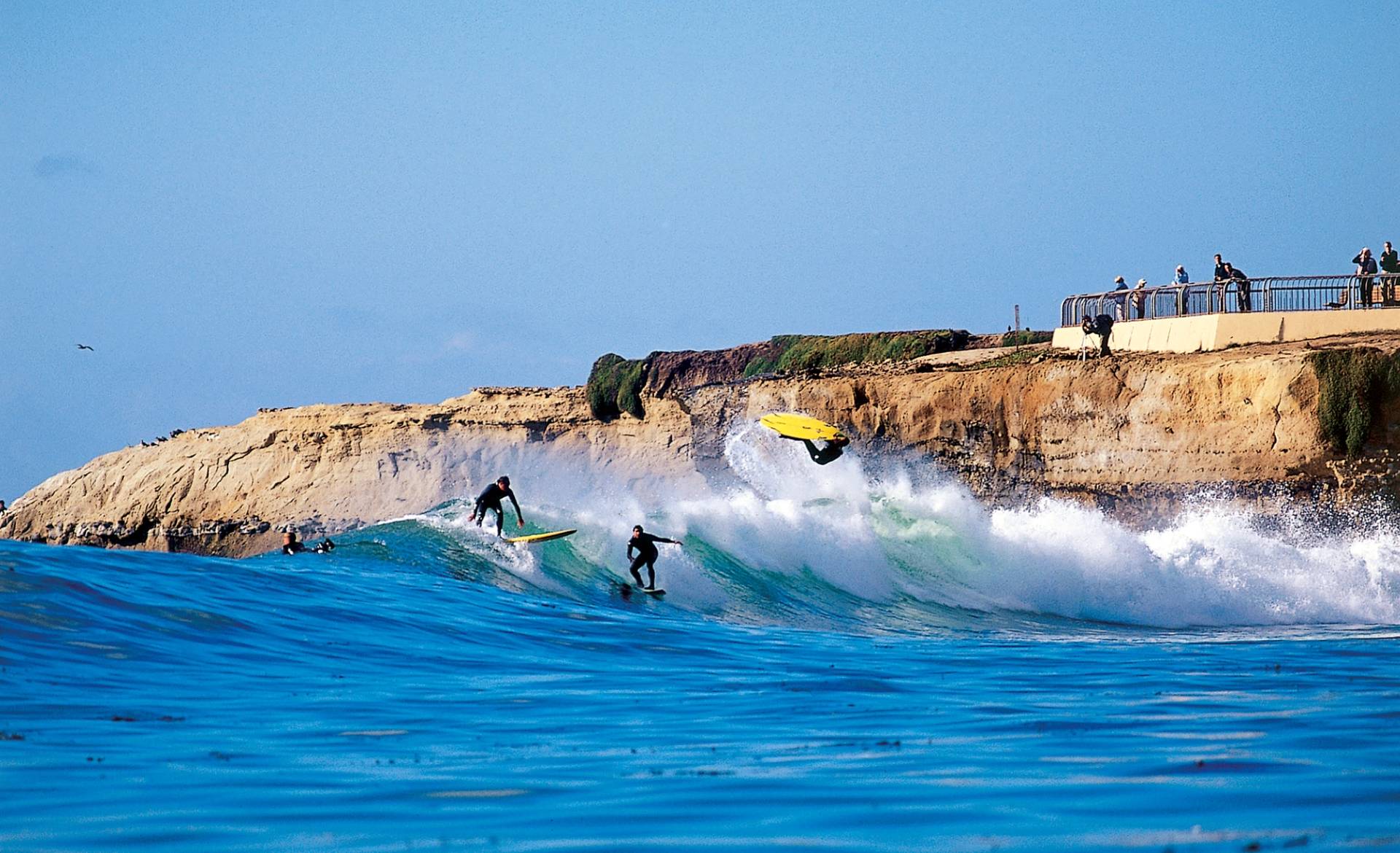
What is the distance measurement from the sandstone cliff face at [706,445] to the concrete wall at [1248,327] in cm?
74

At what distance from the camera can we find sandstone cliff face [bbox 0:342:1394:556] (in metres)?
27.0

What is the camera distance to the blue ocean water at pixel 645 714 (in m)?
5.57

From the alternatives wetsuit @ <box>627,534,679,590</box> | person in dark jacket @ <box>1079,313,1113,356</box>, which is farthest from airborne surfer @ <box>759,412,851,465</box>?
person in dark jacket @ <box>1079,313,1113,356</box>

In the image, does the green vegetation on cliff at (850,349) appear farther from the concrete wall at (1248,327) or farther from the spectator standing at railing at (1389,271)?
the spectator standing at railing at (1389,271)

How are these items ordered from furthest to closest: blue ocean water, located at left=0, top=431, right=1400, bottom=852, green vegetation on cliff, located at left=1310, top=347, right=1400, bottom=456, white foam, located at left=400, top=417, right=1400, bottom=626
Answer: green vegetation on cliff, located at left=1310, top=347, right=1400, bottom=456, white foam, located at left=400, top=417, right=1400, bottom=626, blue ocean water, located at left=0, top=431, right=1400, bottom=852

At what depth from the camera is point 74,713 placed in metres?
8.22

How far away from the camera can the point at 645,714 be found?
8.76 meters

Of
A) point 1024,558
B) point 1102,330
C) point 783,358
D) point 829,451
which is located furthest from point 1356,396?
point 783,358

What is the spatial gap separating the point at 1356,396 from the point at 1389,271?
176 inches

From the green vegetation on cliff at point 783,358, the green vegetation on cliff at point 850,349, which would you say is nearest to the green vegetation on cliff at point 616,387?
the green vegetation on cliff at point 783,358

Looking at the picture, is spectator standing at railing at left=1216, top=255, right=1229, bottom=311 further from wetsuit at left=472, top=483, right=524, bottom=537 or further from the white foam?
wetsuit at left=472, top=483, right=524, bottom=537

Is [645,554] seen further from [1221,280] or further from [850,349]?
[850,349]

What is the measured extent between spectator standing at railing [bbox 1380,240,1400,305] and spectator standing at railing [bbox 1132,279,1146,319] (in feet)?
15.0

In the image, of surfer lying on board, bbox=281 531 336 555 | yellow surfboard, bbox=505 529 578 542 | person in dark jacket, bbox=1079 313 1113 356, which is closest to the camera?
yellow surfboard, bbox=505 529 578 542
